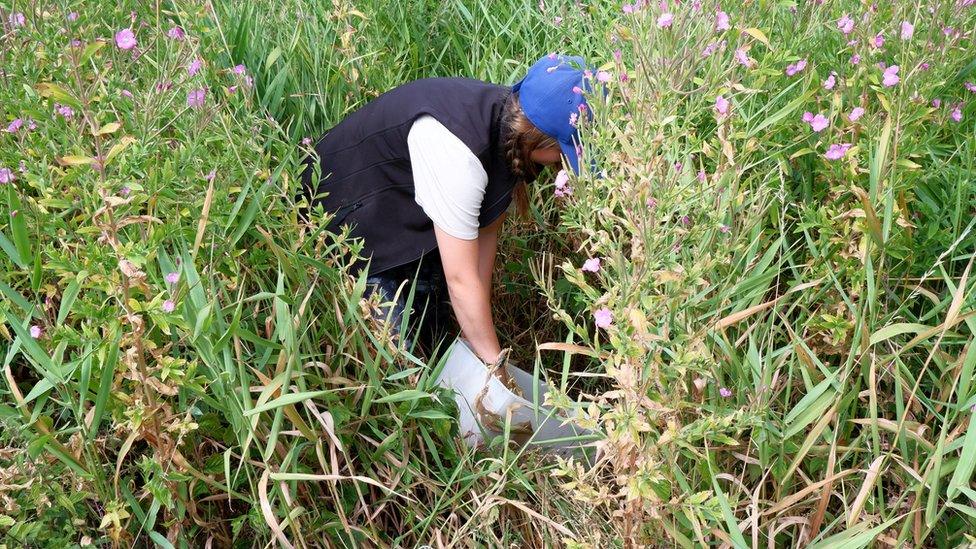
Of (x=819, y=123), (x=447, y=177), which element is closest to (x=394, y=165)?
(x=447, y=177)

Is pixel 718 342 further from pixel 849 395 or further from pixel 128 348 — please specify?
pixel 128 348

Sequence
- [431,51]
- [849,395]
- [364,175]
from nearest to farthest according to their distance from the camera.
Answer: [849,395], [364,175], [431,51]

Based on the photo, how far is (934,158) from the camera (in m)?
1.74

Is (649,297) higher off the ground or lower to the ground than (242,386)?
higher

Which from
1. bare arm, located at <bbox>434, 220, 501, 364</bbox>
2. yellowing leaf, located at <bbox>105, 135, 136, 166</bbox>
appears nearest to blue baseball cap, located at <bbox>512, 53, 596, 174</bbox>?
bare arm, located at <bbox>434, 220, 501, 364</bbox>

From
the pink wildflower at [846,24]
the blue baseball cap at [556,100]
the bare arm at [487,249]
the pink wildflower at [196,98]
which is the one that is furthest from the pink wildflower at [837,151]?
the pink wildflower at [196,98]

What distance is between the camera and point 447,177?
6.32 feet

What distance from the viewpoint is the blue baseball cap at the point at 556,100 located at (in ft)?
6.02

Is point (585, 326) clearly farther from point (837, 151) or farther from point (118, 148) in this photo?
point (118, 148)

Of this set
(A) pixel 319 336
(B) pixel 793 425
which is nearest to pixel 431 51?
(A) pixel 319 336

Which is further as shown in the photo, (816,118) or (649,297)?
(816,118)

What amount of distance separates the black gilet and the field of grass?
27 centimetres

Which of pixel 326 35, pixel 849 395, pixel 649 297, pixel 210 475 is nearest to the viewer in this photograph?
pixel 649 297

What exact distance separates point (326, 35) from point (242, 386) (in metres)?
1.21
